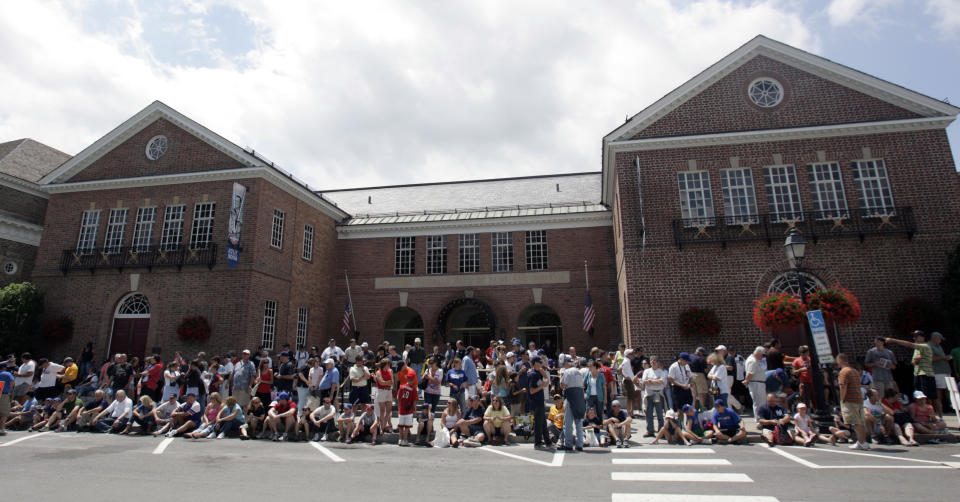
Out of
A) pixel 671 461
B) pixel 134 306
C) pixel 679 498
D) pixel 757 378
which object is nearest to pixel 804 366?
pixel 757 378

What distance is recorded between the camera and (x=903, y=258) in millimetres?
16422

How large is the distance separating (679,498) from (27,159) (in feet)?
103

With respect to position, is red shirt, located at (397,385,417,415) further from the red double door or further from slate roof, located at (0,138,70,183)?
slate roof, located at (0,138,70,183)

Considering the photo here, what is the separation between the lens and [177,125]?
22.1m

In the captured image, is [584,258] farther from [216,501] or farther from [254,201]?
[216,501]

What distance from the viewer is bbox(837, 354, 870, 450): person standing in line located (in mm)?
9578

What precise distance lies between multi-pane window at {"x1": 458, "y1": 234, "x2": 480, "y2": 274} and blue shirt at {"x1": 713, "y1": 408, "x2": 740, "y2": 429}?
590 inches

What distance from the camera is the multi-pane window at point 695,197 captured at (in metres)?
17.8

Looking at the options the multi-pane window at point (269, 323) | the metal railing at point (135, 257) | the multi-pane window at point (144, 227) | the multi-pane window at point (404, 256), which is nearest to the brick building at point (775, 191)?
the multi-pane window at point (404, 256)

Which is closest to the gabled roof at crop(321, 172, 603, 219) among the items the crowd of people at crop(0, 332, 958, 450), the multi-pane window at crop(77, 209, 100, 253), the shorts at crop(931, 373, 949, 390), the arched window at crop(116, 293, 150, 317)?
the arched window at crop(116, 293, 150, 317)

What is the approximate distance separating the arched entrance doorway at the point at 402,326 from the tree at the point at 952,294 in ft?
64.3

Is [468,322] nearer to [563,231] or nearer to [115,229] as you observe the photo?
[563,231]

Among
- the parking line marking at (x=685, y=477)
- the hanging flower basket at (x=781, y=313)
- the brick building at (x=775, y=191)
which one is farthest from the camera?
the brick building at (x=775, y=191)

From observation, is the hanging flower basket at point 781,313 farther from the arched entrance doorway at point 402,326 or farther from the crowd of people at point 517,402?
the arched entrance doorway at point 402,326
